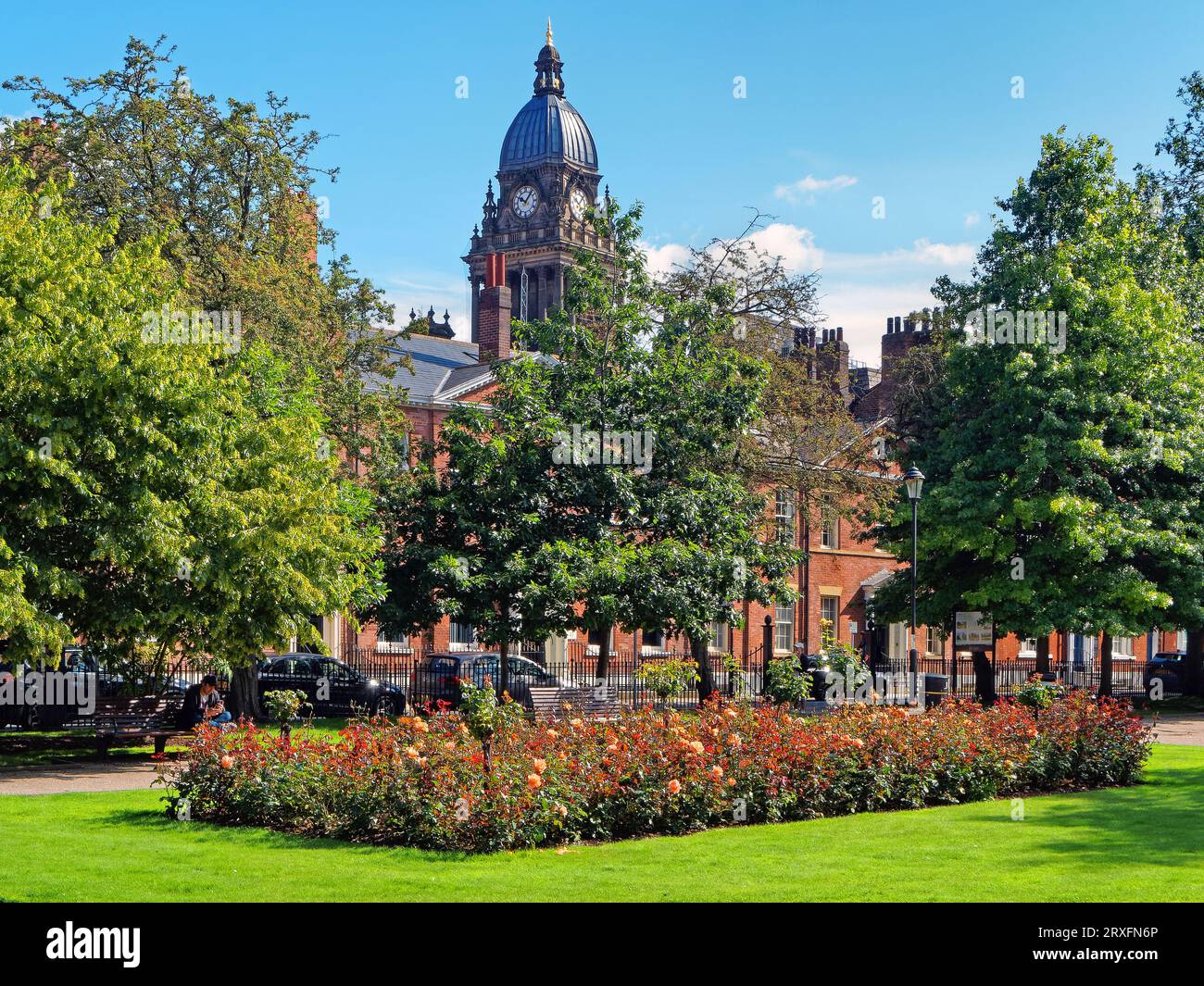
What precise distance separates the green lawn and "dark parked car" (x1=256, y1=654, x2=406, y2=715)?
16913mm

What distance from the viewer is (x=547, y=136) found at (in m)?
127

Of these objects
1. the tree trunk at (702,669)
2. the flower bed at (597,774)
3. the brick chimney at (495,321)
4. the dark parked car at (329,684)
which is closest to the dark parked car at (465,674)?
the dark parked car at (329,684)

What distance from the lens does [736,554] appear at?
101 ft

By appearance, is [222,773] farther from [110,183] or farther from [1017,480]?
[1017,480]

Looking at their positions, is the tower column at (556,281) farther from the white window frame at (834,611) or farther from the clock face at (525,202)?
the white window frame at (834,611)

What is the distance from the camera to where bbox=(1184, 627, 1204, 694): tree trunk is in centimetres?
4266

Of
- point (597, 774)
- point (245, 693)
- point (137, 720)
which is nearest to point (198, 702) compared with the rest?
point (137, 720)

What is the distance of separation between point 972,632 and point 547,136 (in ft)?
328

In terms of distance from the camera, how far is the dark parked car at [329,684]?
110 feet

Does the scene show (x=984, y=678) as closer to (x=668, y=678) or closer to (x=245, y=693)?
(x=668, y=678)

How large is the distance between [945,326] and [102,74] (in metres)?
22.7

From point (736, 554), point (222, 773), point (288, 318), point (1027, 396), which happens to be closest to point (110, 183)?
point (288, 318)

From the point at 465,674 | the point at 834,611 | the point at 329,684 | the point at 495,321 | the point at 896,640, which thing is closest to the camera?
the point at 329,684
